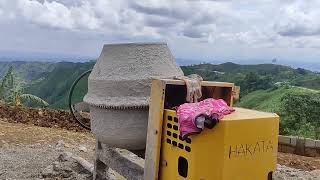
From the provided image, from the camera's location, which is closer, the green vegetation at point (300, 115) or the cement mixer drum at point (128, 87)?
the cement mixer drum at point (128, 87)

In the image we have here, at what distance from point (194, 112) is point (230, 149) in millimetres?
291

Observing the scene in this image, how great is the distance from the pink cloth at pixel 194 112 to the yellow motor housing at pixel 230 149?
0.18 feet

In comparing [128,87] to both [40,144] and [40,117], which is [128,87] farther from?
[40,117]

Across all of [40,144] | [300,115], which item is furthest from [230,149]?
[300,115]

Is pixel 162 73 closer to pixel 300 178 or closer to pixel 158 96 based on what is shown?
pixel 158 96

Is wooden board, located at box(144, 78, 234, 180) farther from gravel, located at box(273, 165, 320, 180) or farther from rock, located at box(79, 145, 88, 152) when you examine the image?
rock, located at box(79, 145, 88, 152)

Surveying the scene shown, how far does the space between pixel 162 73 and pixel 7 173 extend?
2666 millimetres

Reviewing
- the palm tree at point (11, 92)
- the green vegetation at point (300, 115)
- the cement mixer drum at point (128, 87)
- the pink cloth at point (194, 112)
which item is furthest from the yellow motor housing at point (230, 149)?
the palm tree at point (11, 92)

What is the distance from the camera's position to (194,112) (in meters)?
2.46

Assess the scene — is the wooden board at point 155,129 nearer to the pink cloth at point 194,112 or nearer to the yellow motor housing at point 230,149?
the yellow motor housing at point 230,149

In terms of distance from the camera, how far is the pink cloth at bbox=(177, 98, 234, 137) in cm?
243

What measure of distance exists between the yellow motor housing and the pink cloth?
0.06m

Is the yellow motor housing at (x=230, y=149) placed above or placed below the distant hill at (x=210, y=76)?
above

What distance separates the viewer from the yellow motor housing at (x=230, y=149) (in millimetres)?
2418
